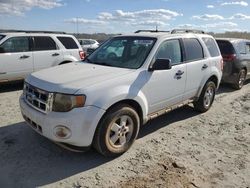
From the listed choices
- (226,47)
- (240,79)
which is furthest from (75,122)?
(240,79)

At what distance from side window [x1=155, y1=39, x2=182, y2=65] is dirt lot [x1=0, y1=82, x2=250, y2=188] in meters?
1.37

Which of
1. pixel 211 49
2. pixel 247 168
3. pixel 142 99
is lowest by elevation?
pixel 247 168

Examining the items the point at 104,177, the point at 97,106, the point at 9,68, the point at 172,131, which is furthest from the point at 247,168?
the point at 9,68

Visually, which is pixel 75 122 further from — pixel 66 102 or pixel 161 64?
pixel 161 64

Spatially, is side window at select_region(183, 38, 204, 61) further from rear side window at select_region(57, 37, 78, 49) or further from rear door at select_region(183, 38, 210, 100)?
rear side window at select_region(57, 37, 78, 49)

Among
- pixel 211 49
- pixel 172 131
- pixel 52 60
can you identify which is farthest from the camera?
pixel 52 60

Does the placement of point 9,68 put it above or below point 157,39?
below

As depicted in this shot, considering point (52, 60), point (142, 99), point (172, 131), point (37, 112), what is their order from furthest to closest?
point (52, 60), point (172, 131), point (142, 99), point (37, 112)

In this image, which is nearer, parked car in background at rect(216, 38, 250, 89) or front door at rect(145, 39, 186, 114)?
front door at rect(145, 39, 186, 114)

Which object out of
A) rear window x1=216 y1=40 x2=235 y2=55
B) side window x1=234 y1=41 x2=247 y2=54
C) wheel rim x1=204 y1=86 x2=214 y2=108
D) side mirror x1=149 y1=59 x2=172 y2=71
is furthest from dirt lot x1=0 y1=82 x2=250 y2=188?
side window x1=234 y1=41 x2=247 y2=54

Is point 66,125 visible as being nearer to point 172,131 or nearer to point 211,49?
point 172,131

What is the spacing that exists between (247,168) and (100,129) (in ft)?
7.32

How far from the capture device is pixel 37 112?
13.8 feet

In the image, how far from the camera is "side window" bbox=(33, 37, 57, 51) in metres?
9.35
